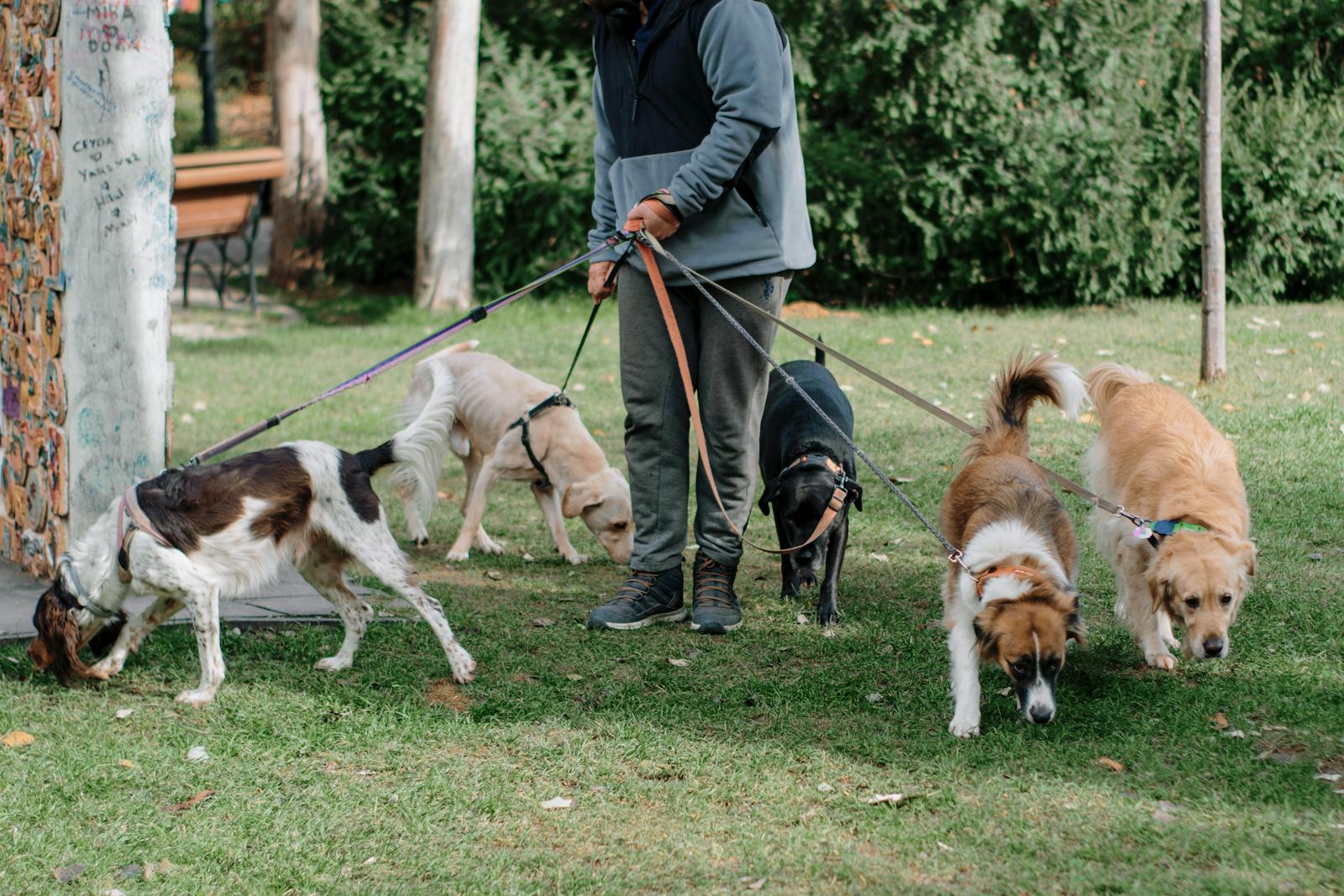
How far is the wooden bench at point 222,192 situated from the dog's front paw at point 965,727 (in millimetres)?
9907

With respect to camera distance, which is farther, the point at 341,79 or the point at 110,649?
the point at 341,79

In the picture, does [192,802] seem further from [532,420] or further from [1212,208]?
[1212,208]

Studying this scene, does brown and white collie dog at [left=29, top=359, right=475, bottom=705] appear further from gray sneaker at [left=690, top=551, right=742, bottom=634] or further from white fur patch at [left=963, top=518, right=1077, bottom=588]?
white fur patch at [left=963, top=518, right=1077, bottom=588]

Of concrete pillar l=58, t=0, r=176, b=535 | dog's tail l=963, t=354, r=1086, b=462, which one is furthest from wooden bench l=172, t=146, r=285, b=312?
dog's tail l=963, t=354, r=1086, b=462

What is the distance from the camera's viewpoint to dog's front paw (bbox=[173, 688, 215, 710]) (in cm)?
437

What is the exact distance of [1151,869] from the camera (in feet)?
10.1

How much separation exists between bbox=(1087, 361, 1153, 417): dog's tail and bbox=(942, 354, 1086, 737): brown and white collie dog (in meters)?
0.49

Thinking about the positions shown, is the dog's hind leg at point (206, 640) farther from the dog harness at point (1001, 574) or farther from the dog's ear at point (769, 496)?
the dog harness at point (1001, 574)

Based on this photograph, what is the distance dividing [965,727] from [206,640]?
2.54 meters

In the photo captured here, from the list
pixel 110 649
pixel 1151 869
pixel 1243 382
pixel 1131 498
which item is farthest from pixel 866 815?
pixel 1243 382

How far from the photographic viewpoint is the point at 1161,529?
4.29 metres

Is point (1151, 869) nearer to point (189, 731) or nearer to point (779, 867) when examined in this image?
point (779, 867)

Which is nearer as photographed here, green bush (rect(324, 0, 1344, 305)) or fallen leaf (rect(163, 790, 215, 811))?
fallen leaf (rect(163, 790, 215, 811))

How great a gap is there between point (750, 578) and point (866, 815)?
240 cm
